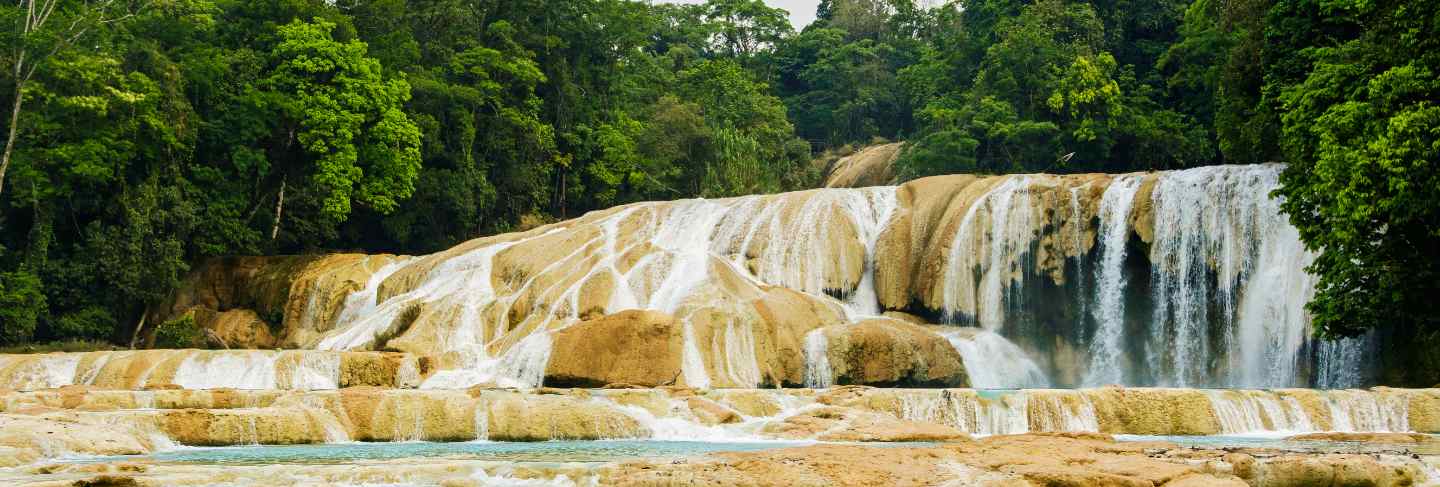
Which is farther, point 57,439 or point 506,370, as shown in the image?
point 506,370

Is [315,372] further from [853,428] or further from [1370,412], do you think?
[1370,412]

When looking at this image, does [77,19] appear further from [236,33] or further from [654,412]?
[654,412]

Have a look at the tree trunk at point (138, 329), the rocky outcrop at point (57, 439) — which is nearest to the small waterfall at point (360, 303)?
the tree trunk at point (138, 329)

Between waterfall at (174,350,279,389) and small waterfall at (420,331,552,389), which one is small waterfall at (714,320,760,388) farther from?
waterfall at (174,350,279,389)

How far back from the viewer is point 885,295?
109 ft

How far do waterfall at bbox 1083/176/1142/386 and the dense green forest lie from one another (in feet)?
9.45

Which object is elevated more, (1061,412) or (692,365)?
(692,365)

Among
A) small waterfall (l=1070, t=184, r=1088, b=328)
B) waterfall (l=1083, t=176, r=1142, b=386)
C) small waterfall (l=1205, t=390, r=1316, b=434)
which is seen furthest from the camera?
small waterfall (l=1070, t=184, r=1088, b=328)

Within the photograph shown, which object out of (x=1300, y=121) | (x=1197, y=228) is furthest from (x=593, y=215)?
(x=1300, y=121)

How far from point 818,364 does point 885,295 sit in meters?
6.07

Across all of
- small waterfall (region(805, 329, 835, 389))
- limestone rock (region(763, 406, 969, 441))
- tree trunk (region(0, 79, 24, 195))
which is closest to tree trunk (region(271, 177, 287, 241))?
tree trunk (region(0, 79, 24, 195))

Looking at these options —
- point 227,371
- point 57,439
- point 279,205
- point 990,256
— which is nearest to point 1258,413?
point 990,256

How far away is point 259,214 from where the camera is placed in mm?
40812

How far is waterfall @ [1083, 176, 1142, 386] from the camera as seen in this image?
3097cm
